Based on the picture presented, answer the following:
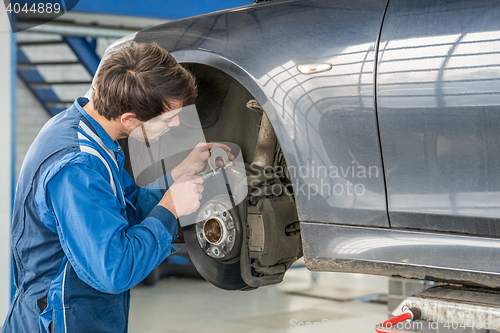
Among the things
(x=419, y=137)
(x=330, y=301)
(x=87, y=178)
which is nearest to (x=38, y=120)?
(x=330, y=301)

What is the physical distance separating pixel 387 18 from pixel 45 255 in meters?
1.08

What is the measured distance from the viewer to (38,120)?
4.85 m

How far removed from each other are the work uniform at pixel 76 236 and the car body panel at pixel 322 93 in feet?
1.39

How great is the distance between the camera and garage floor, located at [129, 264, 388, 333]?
388cm

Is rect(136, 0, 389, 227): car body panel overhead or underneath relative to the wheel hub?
overhead

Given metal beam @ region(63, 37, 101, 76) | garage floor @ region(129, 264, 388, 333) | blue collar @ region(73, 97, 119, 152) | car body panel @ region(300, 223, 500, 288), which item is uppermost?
metal beam @ region(63, 37, 101, 76)

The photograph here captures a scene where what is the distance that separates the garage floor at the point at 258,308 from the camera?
388 cm

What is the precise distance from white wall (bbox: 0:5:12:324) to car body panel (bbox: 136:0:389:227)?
2364 millimetres

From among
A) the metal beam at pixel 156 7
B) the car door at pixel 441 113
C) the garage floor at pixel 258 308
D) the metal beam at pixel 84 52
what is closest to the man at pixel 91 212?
the car door at pixel 441 113

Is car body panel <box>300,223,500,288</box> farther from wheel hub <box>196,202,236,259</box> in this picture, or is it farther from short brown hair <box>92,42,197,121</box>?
short brown hair <box>92,42,197,121</box>

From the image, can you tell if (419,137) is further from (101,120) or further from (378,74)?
(101,120)

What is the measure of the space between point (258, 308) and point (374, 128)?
345 centimetres

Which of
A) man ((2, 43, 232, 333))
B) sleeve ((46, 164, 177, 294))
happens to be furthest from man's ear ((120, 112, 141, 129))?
sleeve ((46, 164, 177, 294))

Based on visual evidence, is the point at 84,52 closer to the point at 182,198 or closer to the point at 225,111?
the point at 225,111
